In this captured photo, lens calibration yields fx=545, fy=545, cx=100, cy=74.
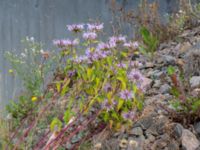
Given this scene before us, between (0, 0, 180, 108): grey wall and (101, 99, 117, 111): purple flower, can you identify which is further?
(0, 0, 180, 108): grey wall

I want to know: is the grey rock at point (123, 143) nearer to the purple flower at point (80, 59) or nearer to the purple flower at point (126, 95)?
the purple flower at point (126, 95)

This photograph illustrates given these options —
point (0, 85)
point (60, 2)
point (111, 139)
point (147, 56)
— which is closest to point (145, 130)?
point (111, 139)

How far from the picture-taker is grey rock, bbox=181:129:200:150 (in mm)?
3164

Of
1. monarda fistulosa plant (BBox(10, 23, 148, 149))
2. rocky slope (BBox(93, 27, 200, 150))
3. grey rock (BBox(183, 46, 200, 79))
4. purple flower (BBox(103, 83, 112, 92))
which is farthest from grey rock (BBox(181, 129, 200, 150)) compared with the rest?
grey rock (BBox(183, 46, 200, 79))

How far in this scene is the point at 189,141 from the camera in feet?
10.5

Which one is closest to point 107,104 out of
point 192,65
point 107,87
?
point 107,87

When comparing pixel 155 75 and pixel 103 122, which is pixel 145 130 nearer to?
pixel 103 122

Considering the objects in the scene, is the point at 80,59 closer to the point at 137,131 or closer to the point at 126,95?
the point at 126,95

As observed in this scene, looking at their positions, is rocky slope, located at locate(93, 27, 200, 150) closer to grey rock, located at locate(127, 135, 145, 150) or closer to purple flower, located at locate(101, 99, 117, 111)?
grey rock, located at locate(127, 135, 145, 150)

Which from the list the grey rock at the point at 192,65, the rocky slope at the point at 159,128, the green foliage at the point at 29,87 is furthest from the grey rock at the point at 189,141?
the green foliage at the point at 29,87

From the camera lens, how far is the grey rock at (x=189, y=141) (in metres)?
3.16

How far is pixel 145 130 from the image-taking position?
11.4 ft

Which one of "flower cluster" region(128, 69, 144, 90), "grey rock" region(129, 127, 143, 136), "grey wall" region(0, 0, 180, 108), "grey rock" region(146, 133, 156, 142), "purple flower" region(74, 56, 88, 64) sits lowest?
"grey rock" region(146, 133, 156, 142)

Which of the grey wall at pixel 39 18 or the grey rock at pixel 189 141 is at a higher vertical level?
the grey wall at pixel 39 18
